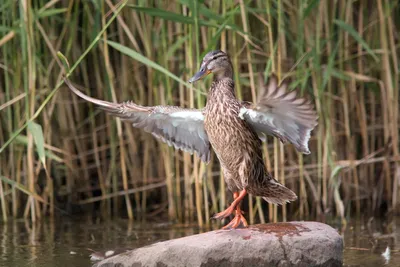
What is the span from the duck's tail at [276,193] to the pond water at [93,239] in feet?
1.92

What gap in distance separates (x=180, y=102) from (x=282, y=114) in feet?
7.62

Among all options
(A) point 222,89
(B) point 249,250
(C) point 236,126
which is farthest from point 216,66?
(B) point 249,250

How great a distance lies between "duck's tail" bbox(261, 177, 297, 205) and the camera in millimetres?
5441

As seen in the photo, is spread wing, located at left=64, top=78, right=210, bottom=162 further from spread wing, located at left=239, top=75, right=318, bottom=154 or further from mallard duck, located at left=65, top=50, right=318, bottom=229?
spread wing, located at left=239, top=75, right=318, bottom=154

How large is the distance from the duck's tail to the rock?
17.9 inches

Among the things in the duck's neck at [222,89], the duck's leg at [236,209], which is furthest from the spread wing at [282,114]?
the duck's leg at [236,209]

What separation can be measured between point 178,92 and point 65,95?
1.03m

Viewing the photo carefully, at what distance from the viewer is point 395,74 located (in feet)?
23.5

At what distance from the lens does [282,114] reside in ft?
16.1

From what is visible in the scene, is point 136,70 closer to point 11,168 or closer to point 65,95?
point 65,95

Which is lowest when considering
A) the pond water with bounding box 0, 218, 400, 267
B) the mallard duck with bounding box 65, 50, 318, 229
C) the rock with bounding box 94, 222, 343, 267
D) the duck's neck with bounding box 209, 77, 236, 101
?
the pond water with bounding box 0, 218, 400, 267

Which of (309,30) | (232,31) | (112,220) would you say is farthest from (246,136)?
(112,220)

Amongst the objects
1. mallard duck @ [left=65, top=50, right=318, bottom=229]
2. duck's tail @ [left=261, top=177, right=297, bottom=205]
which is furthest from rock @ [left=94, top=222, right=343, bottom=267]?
duck's tail @ [left=261, top=177, right=297, bottom=205]

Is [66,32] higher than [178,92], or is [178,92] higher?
[66,32]
